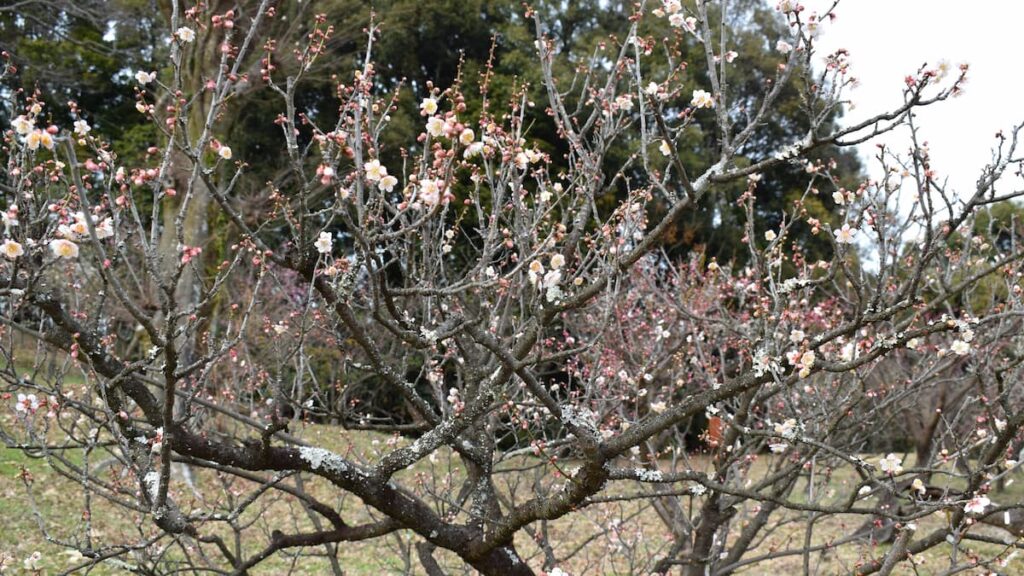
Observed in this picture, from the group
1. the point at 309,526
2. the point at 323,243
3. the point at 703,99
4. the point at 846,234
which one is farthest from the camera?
the point at 309,526

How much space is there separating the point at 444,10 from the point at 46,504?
9053 millimetres

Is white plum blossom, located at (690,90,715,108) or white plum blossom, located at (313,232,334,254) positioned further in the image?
white plum blossom, located at (690,90,715,108)

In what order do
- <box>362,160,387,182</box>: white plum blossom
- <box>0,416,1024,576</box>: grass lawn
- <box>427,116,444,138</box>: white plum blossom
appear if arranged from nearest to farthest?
<box>427,116,444,138</box>: white plum blossom
<box>362,160,387,182</box>: white plum blossom
<box>0,416,1024,576</box>: grass lawn

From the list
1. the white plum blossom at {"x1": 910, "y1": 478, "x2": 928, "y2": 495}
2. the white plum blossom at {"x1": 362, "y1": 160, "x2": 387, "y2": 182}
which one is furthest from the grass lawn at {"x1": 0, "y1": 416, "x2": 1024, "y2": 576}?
the white plum blossom at {"x1": 362, "y1": 160, "x2": 387, "y2": 182}

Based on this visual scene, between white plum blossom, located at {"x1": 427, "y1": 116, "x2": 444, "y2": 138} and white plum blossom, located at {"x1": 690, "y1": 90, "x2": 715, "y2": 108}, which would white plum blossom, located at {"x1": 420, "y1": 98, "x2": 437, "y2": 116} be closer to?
white plum blossom, located at {"x1": 427, "y1": 116, "x2": 444, "y2": 138}

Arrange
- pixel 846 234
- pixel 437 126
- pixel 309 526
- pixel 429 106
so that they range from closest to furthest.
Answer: pixel 437 126
pixel 429 106
pixel 846 234
pixel 309 526

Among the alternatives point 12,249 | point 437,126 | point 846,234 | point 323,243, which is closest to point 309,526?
point 323,243

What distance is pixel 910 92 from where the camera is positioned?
189 cm

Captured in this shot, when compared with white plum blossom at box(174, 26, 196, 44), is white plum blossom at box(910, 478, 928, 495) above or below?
below

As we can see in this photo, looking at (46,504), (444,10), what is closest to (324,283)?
(46,504)

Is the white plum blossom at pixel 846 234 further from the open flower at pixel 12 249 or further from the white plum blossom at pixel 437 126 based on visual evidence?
the open flower at pixel 12 249

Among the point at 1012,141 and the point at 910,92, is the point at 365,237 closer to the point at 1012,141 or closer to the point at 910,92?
the point at 910,92

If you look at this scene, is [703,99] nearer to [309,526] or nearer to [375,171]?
[375,171]

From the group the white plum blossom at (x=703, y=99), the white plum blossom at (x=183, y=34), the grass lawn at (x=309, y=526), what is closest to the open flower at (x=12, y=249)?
the white plum blossom at (x=183, y=34)
